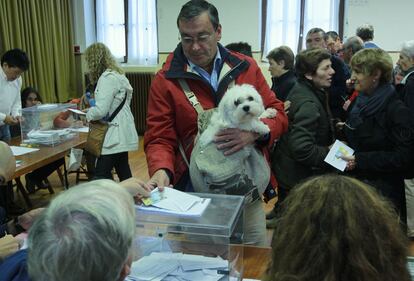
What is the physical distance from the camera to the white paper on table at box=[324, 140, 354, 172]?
272 centimetres

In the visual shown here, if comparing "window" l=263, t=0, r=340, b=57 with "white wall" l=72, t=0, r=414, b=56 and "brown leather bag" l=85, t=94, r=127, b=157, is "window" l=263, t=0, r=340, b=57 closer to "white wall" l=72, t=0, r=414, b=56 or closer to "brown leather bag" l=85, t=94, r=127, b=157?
"white wall" l=72, t=0, r=414, b=56

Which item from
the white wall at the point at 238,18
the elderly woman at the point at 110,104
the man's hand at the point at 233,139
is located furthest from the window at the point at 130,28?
the man's hand at the point at 233,139

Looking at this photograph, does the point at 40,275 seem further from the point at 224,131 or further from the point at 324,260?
the point at 224,131

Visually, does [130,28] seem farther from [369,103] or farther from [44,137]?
[369,103]

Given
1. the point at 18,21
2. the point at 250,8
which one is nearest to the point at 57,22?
the point at 18,21

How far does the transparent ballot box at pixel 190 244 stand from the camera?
137cm

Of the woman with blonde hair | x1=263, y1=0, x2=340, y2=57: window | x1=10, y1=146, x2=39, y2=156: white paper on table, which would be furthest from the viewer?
x1=263, y1=0, x2=340, y2=57: window

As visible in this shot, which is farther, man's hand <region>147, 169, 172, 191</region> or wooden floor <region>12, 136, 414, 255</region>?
wooden floor <region>12, 136, 414, 255</region>

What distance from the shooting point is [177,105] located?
6.14 feet

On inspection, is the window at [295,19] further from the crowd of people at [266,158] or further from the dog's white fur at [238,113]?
the dog's white fur at [238,113]

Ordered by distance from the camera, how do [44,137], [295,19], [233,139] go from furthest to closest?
[295,19] → [44,137] → [233,139]

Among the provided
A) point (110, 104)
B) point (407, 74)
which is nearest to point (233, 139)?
point (407, 74)

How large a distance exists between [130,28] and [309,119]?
18.2 feet

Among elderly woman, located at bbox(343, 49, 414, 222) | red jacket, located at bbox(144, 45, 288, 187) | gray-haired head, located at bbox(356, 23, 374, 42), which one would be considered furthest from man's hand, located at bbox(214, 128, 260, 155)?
gray-haired head, located at bbox(356, 23, 374, 42)
